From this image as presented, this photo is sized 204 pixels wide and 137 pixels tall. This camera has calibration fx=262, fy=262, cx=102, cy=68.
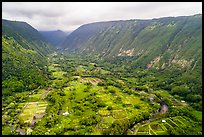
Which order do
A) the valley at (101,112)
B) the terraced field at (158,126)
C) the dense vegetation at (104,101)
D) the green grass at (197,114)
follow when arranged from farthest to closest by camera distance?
the green grass at (197,114) → the dense vegetation at (104,101) → the valley at (101,112) → the terraced field at (158,126)

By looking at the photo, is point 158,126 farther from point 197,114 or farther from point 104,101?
point 104,101

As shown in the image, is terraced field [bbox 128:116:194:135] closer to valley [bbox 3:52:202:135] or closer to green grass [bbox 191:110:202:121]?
valley [bbox 3:52:202:135]

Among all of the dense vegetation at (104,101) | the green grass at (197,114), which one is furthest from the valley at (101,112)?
the green grass at (197,114)

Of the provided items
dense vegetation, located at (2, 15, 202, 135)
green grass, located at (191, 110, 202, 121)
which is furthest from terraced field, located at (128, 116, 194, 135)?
green grass, located at (191, 110, 202, 121)

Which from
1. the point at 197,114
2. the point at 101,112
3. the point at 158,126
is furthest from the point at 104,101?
the point at 197,114

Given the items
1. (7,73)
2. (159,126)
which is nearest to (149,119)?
(159,126)

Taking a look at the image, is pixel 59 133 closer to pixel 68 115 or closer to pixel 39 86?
pixel 68 115

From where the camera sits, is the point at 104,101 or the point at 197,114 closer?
the point at 197,114

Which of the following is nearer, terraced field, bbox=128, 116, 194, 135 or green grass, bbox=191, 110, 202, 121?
terraced field, bbox=128, 116, 194, 135

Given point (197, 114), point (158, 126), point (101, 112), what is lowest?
point (197, 114)

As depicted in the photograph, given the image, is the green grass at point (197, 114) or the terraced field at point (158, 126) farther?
the green grass at point (197, 114)

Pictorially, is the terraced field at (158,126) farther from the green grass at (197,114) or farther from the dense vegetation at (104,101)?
the green grass at (197,114)

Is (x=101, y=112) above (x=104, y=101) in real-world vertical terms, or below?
above
